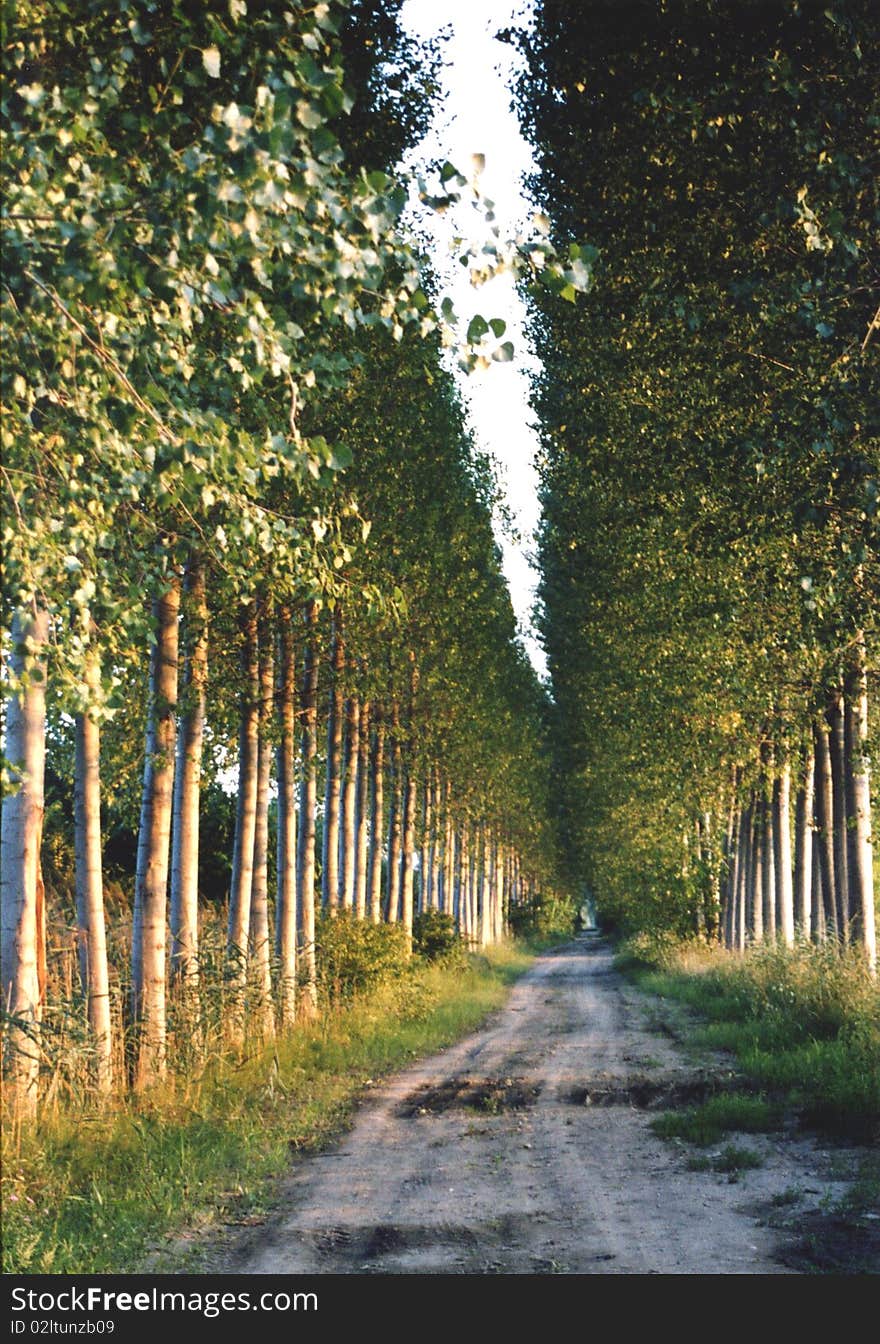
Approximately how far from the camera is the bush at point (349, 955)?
70.8 feet

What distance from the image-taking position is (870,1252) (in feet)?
25.0

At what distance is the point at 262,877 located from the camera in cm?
1778

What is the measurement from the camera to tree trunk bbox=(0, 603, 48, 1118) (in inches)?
→ 365

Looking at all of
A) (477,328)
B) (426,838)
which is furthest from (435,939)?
(477,328)

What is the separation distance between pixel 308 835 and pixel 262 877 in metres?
2.42

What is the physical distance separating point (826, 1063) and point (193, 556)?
9473mm

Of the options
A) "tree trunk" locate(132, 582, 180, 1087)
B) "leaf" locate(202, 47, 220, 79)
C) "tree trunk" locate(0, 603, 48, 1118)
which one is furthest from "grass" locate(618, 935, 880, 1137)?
Result: "leaf" locate(202, 47, 220, 79)

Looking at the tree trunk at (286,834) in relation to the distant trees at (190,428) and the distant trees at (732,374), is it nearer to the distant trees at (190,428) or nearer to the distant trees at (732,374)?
the distant trees at (190,428)

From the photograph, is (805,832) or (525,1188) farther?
(805,832)

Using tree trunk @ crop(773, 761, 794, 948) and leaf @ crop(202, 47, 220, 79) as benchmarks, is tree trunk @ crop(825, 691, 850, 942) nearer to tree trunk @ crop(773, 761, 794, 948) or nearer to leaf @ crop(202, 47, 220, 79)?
tree trunk @ crop(773, 761, 794, 948)

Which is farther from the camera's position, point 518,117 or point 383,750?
point 383,750

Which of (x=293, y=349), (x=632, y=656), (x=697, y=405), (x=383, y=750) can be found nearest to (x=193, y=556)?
(x=697, y=405)

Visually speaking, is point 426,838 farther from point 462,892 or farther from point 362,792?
point 462,892
